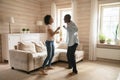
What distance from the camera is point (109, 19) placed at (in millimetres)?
4695

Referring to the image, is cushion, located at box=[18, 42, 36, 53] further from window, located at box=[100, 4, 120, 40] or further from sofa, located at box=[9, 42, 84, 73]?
window, located at box=[100, 4, 120, 40]

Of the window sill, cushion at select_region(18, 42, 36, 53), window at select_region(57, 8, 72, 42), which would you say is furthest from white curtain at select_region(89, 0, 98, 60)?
cushion at select_region(18, 42, 36, 53)

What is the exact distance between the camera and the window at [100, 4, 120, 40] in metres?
4.54

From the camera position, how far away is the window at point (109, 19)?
4.54 metres

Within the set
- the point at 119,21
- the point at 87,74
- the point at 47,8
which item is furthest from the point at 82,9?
the point at 87,74

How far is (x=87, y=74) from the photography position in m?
3.22

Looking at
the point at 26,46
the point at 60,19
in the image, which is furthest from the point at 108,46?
the point at 26,46

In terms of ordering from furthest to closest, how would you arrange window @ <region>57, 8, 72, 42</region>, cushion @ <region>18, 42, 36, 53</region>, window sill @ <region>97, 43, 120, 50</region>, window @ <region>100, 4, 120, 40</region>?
1. window @ <region>57, 8, 72, 42</region>
2. window @ <region>100, 4, 120, 40</region>
3. window sill @ <region>97, 43, 120, 50</region>
4. cushion @ <region>18, 42, 36, 53</region>

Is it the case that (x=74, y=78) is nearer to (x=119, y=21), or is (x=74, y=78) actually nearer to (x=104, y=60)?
(x=104, y=60)

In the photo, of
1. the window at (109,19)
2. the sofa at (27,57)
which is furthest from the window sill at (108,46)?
the sofa at (27,57)

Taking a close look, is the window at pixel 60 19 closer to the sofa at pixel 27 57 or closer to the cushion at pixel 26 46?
the sofa at pixel 27 57

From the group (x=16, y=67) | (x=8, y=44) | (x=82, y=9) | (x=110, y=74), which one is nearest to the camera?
(x=110, y=74)

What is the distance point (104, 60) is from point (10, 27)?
3773 mm

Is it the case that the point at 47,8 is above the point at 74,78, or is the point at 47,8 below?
above
